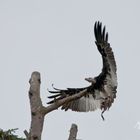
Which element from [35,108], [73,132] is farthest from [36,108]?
[73,132]

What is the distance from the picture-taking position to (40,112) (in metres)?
10.1

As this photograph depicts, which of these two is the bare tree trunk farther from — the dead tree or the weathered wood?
the weathered wood

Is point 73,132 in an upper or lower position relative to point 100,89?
lower

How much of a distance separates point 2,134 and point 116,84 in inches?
255

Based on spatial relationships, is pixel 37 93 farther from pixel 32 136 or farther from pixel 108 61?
pixel 108 61

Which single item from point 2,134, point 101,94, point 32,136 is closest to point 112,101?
point 101,94

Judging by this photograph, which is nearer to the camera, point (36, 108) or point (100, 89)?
point (36, 108)

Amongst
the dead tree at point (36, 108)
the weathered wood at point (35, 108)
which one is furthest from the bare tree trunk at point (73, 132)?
the weathered wood at point (35, 108)

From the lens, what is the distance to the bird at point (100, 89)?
11070 mm

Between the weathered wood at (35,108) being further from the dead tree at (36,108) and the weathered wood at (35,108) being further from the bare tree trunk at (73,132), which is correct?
the bare tree trunk at (73,132)

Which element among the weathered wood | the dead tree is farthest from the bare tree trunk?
the weathered wood

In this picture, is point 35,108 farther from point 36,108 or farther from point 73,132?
point 73,132

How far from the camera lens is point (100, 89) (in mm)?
11133

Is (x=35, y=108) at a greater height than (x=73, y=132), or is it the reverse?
(x=35, y=108)
